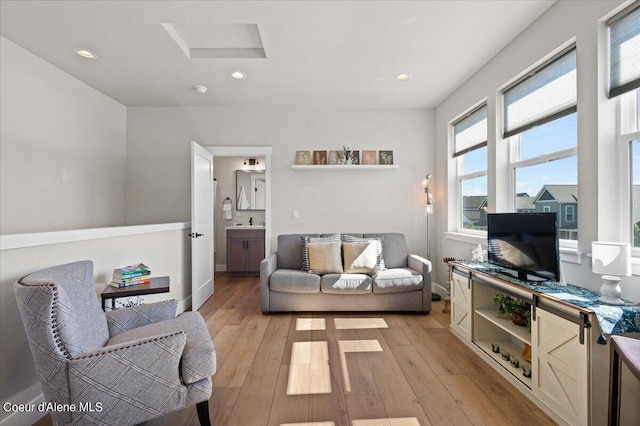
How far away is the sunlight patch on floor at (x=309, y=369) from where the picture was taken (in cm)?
199

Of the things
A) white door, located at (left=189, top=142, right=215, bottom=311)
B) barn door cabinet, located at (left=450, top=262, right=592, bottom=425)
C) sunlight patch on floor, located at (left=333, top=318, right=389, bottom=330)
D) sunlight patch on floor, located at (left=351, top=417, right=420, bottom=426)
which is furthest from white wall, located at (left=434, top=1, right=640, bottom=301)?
white door, located at (left=189, top=142, right=215, bottom=311)

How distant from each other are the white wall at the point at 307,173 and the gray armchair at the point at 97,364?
2.72m

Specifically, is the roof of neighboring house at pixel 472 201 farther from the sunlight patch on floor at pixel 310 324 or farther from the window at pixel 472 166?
the sunlight patch on floor at pixel 310 324

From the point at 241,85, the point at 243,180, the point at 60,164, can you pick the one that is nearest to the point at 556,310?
the point at 241,85

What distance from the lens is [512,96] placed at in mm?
2719

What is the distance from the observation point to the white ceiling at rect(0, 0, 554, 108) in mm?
2119

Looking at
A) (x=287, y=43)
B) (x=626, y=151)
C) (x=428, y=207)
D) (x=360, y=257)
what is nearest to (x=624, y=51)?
(x=626, y=151)

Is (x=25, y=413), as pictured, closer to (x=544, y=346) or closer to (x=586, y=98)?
(x=544, y=346)


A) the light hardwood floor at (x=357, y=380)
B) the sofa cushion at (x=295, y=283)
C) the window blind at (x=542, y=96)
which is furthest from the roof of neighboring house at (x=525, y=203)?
the sofa cushion at (x=295, y=283)

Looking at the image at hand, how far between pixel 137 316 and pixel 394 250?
296 centimetres

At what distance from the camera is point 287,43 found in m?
2.54

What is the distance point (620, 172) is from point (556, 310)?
963 mm

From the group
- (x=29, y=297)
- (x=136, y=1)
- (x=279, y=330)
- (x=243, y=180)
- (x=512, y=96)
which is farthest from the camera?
(x=243, y=180)

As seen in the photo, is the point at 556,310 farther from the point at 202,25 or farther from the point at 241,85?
the point at 241,85
